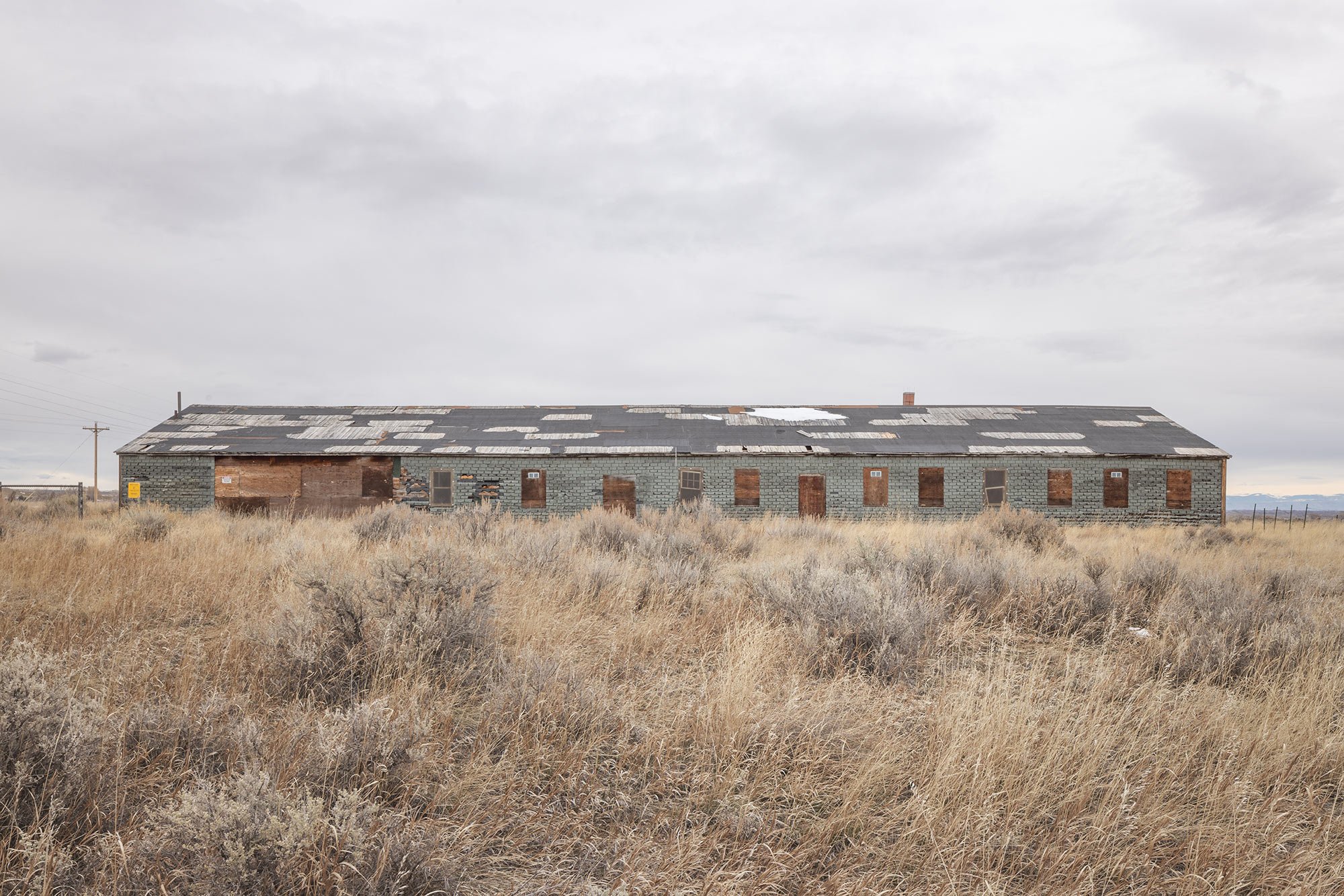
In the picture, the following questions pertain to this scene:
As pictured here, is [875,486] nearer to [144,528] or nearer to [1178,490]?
[1178,490]

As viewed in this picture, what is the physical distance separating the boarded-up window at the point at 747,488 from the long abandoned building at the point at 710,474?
0.05 m

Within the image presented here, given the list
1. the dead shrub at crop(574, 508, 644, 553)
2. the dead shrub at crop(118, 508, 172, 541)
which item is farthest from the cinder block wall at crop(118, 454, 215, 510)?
the dead shrub at crop(574, 508, 644, 553)

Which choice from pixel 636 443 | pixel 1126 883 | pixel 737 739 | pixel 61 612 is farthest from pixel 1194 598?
pixel 636 443

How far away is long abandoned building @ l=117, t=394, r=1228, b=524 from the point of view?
21.8m

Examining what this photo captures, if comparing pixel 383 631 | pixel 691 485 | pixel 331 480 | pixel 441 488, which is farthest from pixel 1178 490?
pixel 331 480

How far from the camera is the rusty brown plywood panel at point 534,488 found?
21.9 metres

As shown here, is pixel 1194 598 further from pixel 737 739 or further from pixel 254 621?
pixel 254 621

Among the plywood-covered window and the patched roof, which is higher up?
the patched roof

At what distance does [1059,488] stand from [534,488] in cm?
1760

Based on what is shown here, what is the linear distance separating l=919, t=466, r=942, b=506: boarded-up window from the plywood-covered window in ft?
5.09

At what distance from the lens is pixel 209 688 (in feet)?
11.6

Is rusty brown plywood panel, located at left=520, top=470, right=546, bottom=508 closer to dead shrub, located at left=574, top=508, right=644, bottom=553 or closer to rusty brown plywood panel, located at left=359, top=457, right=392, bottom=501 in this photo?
rusty brown plywood panel, located at left=359, top=457, right=392, bottom=501

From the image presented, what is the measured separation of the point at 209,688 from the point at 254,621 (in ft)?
3.58

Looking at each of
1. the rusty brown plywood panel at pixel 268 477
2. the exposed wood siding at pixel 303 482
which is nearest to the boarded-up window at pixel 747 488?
the exposed wood siding at pixel 303 482
